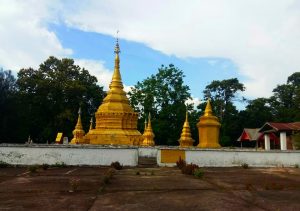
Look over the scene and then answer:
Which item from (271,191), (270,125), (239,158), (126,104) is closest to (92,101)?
(126,104)

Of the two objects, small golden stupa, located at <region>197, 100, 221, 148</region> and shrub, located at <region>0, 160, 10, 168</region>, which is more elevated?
small golden stupa, located at <region>197, 100, 221, 148</region>

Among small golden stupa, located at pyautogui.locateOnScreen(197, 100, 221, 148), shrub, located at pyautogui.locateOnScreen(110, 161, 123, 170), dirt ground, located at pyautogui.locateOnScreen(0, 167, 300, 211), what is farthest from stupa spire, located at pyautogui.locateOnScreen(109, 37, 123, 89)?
dirt ground, located at pyautogui.locateOnScreen(0, 167, 300, 211)

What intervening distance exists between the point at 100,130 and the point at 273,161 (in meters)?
14.5

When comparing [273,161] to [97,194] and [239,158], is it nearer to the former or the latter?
[239,158]

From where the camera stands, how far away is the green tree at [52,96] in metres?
49.1

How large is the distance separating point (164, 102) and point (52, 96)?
551 inches

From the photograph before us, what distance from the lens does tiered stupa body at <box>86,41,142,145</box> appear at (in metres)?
→ 32.0

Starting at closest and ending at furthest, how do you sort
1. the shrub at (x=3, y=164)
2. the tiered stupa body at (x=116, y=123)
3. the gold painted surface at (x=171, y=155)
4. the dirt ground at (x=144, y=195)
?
the dirt ground at (x=144, y=195), the shrub at (x=3, y=164), the gold painted surface at (x=171, y=155), the tiered stupa body at (x=116, y=123)

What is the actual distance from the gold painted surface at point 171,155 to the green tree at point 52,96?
2714cm

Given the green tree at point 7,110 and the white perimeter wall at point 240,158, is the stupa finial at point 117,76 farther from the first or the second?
the white perimeter wall at point 240,158

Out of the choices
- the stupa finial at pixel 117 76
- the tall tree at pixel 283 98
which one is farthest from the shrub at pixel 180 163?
the tall tree at pixel 283 98

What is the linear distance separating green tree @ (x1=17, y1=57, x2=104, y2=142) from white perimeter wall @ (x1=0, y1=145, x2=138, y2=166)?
26.7 metres

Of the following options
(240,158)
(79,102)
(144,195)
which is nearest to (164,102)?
(79,102)

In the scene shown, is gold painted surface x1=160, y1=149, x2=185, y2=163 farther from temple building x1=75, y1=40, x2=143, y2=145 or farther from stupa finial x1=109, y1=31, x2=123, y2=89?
stupa finial x1=109, y1=31, x2=123, y2=89
